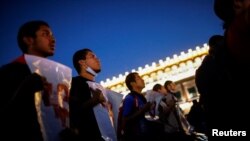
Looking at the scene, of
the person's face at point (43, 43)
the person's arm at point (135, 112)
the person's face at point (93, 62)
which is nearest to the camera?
the person's face at point (43, 43)

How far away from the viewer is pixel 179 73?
131ft

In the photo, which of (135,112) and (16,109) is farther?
(135,112)

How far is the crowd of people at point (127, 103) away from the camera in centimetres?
172

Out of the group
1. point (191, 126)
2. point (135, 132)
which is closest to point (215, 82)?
point (135, 132)

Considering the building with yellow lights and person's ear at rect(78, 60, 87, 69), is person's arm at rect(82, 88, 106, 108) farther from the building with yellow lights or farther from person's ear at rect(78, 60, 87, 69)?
the building with yellow lights

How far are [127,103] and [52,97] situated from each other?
243cm

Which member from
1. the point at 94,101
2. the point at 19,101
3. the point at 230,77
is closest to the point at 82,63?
the point at 94,101

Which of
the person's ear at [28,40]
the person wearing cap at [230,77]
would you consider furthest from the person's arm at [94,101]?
the person wearing cap at [230,77]

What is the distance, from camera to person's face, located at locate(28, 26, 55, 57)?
320 cm

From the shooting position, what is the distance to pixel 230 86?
5.84 feet

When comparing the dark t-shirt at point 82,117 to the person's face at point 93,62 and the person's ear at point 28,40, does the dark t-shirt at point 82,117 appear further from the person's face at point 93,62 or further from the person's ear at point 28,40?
the person's ear at point 28,40

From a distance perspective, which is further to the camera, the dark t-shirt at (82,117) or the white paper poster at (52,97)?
the dark t-shirt at (82,117)

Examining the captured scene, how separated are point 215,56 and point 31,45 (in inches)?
80.8

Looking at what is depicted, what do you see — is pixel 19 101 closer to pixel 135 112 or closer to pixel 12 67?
pixel 12 67
